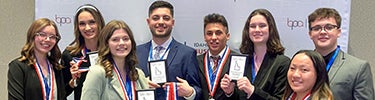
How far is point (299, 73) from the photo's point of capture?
2.58 m

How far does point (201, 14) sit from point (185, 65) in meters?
1.01

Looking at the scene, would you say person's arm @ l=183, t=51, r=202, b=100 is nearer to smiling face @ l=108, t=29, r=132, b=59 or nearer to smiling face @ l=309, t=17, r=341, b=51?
smiling face @ l=108, t=29, r=132, b=59

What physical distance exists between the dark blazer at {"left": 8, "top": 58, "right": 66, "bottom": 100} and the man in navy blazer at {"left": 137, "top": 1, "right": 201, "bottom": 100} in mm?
867

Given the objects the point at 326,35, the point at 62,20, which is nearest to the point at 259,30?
the point at 326,35

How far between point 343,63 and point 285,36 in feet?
4.47

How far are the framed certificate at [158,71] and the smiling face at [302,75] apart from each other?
3.17ft

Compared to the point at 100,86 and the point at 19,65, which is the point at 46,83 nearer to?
the point at 19,65

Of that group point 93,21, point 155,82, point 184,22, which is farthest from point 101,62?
point 184,22

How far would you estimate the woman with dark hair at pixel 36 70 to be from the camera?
3.15 m


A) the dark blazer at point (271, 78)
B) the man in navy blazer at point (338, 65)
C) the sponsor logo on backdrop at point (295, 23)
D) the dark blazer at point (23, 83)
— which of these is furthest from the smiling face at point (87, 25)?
the sponsor logo on backdrop at point (295, 23)

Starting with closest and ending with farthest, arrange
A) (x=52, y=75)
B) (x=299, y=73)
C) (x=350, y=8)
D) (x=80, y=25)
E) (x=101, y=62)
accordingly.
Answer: (x=299, y=73), (x=101, y=62), (x=52, y=75), (x=80, y=25), (x=350, y=8)

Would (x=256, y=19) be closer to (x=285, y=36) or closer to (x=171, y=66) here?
(x=171, y=66)

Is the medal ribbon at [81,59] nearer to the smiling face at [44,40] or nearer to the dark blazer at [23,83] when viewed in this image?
the smiling face at [44,40]

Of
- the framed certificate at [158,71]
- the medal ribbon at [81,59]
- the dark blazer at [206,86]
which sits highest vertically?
the medal ribbon at [81,59]
